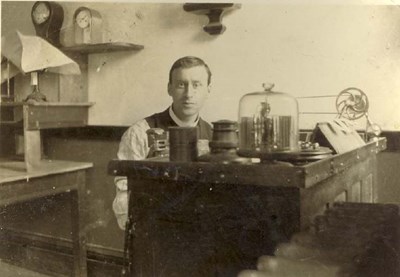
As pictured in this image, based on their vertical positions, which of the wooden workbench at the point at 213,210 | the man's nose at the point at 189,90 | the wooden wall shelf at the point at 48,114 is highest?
the man's nose at the point at 189,90

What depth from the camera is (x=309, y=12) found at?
5.70 feet

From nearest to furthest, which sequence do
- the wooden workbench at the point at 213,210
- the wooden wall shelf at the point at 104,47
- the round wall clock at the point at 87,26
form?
the wooden workbench at the point at 213,210
the wooden wall shelf at the point at 104,47
the round wall clock at the point at 87,26

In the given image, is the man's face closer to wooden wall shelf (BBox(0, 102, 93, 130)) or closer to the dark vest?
the dark vest

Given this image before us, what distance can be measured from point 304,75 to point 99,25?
100 centimetres

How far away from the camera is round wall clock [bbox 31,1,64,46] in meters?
2.18

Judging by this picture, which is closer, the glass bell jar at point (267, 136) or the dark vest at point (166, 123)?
the glass bell jar at point (267, 136)

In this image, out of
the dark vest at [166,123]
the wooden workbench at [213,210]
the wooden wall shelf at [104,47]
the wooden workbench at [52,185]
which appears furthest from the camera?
the wooden wall shelf at [104,47]

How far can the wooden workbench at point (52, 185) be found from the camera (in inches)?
66.8

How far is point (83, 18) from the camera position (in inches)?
83.6

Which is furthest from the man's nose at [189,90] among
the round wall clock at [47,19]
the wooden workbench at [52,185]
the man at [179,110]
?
the round wall clock at [47,19]

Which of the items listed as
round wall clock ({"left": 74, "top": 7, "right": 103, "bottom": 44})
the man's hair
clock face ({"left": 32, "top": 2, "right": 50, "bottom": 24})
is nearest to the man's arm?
the man's hair

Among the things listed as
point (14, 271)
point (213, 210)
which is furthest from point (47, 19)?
point (213, 210)

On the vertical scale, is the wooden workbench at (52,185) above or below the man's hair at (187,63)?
below

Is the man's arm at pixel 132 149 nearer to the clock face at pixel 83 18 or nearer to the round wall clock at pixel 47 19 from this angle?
the clock face at pixel 83 18
